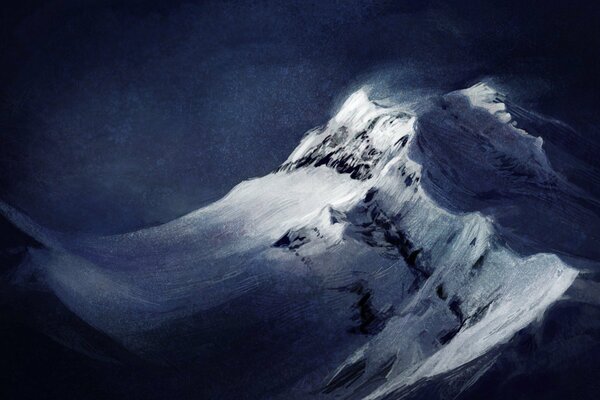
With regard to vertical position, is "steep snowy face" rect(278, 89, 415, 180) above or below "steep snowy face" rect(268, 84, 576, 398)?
above

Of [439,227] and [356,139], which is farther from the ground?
[356,139]

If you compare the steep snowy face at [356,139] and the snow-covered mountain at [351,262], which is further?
the steep snowy face at [356,139]

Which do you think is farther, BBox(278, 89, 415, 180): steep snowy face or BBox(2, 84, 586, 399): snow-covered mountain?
BBox(278, 89, 415, 180): steep snowy face

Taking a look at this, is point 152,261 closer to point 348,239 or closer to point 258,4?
point 348,239

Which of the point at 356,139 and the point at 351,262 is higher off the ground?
the point at 356,139

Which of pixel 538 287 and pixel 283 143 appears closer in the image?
pixel 538 287

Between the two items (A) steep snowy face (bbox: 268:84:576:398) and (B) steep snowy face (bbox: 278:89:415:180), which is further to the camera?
(B) steep snowy face (bbox: 278:89:415:180)

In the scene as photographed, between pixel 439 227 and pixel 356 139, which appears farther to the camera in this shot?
pixel 356 139

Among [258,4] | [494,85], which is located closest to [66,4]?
[258,4]
